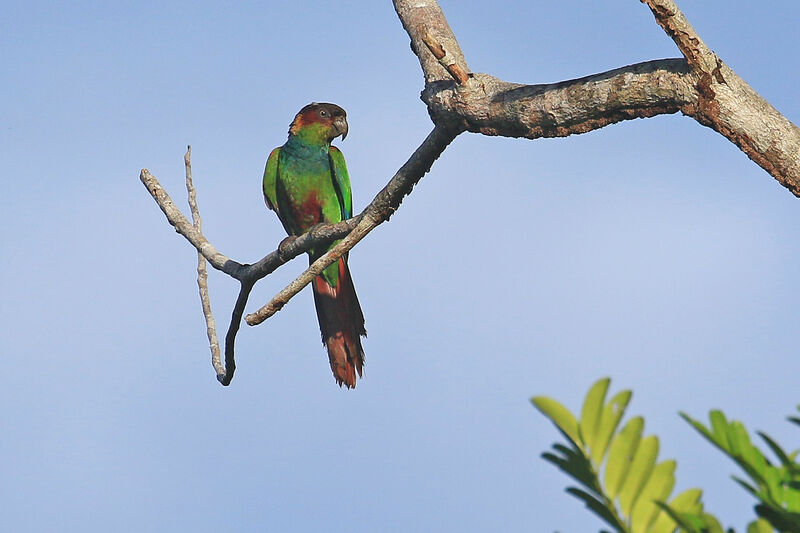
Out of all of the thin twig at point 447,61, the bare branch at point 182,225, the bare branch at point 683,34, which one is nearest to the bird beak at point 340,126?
the bare branch at point 182,225

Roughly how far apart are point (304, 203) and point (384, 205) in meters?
3.08

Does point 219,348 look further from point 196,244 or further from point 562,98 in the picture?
point 562,98

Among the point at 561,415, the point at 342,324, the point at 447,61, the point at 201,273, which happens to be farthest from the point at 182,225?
the point at 561,415

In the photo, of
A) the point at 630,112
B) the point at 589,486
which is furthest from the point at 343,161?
the point at 589,486

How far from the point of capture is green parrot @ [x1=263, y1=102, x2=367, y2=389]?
6.21m

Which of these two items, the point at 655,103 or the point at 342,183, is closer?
the point at 655,103

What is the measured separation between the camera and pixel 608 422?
899 millimetres

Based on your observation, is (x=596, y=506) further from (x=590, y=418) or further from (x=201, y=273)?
(x=201, y=273)

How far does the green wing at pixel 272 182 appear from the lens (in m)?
7.16

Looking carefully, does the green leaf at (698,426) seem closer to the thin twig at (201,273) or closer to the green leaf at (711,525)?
the green leaf at (711,525)

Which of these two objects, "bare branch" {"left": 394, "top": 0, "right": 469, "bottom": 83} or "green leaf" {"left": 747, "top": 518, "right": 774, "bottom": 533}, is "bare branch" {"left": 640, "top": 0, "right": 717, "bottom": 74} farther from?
"green leaf" {"left": 747, "top": 518, "right": 774, "bottom": 533}

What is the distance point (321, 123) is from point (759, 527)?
21.6 ft

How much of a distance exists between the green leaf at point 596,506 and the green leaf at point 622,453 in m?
0.02

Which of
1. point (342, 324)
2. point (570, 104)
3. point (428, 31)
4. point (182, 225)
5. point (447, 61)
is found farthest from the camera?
point (342, 324)
